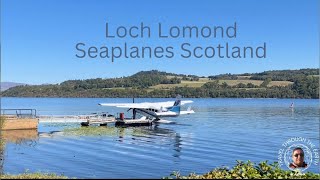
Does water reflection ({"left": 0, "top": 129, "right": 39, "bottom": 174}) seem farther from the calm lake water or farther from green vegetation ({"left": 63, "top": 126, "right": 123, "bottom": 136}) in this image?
green vegetation ({"left": 63, "top": 126, "right": 123, "bottom": 136})

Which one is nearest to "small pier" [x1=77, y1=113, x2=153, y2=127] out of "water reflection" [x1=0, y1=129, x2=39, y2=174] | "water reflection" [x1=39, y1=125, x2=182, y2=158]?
"water reflection" [x1=39, y1=125, x2=182, y2=158]

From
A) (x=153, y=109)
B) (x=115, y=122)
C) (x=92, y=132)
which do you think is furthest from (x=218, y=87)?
(x=92, y=132)

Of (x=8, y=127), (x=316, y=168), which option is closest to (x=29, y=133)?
(x=8, y=127)

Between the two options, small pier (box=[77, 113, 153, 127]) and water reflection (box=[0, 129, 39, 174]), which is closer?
water reflection (box=[0, 129, 39, 174])

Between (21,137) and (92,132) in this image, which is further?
(92,132)

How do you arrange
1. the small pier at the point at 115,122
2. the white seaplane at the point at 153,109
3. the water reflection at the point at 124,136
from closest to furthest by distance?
the water reflection at the point at 124,136 < the small pier at the point at 115,122 < the white seaplane at the point at 153,109

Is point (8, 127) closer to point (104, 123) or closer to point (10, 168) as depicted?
point (104, 123)

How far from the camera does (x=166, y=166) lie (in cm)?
2328

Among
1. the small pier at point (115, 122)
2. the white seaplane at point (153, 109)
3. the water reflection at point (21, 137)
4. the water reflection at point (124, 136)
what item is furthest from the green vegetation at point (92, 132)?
the white seaplane at point (153, 109)

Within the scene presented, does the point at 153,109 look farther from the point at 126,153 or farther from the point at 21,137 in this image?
the point at 126,153

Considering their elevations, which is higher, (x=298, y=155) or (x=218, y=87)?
(x=218, y=87)

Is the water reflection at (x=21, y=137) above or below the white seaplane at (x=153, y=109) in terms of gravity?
below

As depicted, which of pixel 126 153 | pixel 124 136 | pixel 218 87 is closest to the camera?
pixel 126 153

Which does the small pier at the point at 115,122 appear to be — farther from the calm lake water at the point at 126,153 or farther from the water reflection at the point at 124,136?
the calm lake water at the point at 126,153
